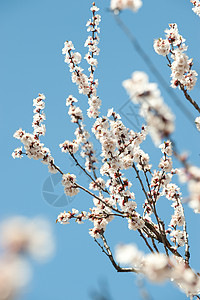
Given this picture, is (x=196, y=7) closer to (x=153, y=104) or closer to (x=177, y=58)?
(x=177, y=58)

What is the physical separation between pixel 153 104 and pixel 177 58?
2.97 meters

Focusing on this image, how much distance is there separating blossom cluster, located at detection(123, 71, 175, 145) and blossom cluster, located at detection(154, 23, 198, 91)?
2555 millimetres

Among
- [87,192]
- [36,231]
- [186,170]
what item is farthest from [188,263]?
[36,231]

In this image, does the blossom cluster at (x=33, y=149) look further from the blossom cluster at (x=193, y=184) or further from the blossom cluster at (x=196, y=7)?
the blossom cluster at (x=196, y=7)

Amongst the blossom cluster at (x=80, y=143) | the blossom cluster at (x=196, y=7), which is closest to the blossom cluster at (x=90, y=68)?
the blossom cluster at (x=80, y=143)

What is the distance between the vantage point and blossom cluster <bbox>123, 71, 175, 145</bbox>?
4.67 feet

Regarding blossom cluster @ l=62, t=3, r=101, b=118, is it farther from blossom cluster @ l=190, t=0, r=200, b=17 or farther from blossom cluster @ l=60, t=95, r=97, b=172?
Result: blossom cluster @ l=190, t=0, r=200, b=17

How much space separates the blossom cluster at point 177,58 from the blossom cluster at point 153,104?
8.38 feet

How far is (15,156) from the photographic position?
4.07 metres

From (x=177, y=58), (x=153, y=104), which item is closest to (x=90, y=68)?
(x=177, y=58)

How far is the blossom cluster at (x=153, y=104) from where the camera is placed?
56.1 inches

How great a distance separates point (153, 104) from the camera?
156cm

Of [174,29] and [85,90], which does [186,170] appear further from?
[174,29]

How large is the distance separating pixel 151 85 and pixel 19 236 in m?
1.24
